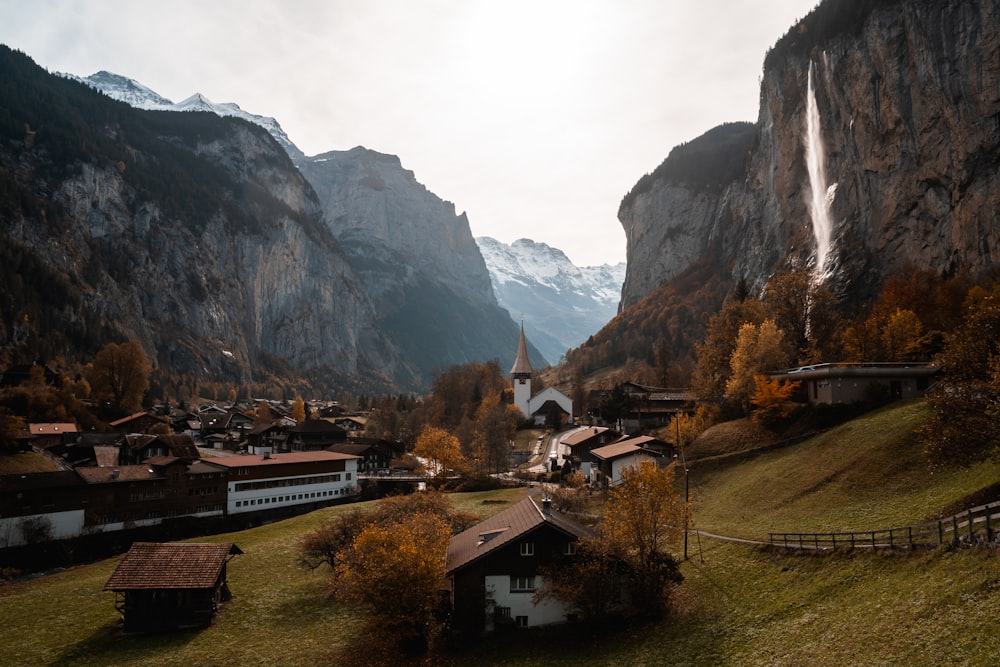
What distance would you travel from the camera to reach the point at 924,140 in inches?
2894

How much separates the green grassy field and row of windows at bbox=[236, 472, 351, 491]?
2195 cm

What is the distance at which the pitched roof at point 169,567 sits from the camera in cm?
3284

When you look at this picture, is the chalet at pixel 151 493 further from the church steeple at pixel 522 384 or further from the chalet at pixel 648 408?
the church steeple at pixel 522 384

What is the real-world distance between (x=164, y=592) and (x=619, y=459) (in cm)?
3859

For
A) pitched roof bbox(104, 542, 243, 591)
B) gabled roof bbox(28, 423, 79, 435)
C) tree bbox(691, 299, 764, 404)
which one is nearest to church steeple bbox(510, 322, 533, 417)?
tree bbox(691, 299, 764, 404)

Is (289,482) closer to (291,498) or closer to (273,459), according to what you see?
(291,498)

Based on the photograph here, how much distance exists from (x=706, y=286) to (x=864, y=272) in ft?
282

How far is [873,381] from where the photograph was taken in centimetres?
4828

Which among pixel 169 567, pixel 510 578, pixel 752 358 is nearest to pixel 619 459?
pixel 752 358

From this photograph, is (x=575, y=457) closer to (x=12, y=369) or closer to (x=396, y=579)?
(x=396, y=579)

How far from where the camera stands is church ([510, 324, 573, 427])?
113 meters

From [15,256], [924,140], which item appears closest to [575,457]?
[924,140]

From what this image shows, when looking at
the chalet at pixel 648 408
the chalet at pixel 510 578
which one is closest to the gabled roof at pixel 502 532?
the chalet at pixel 510 578

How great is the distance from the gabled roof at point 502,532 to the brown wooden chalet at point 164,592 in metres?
13.9
